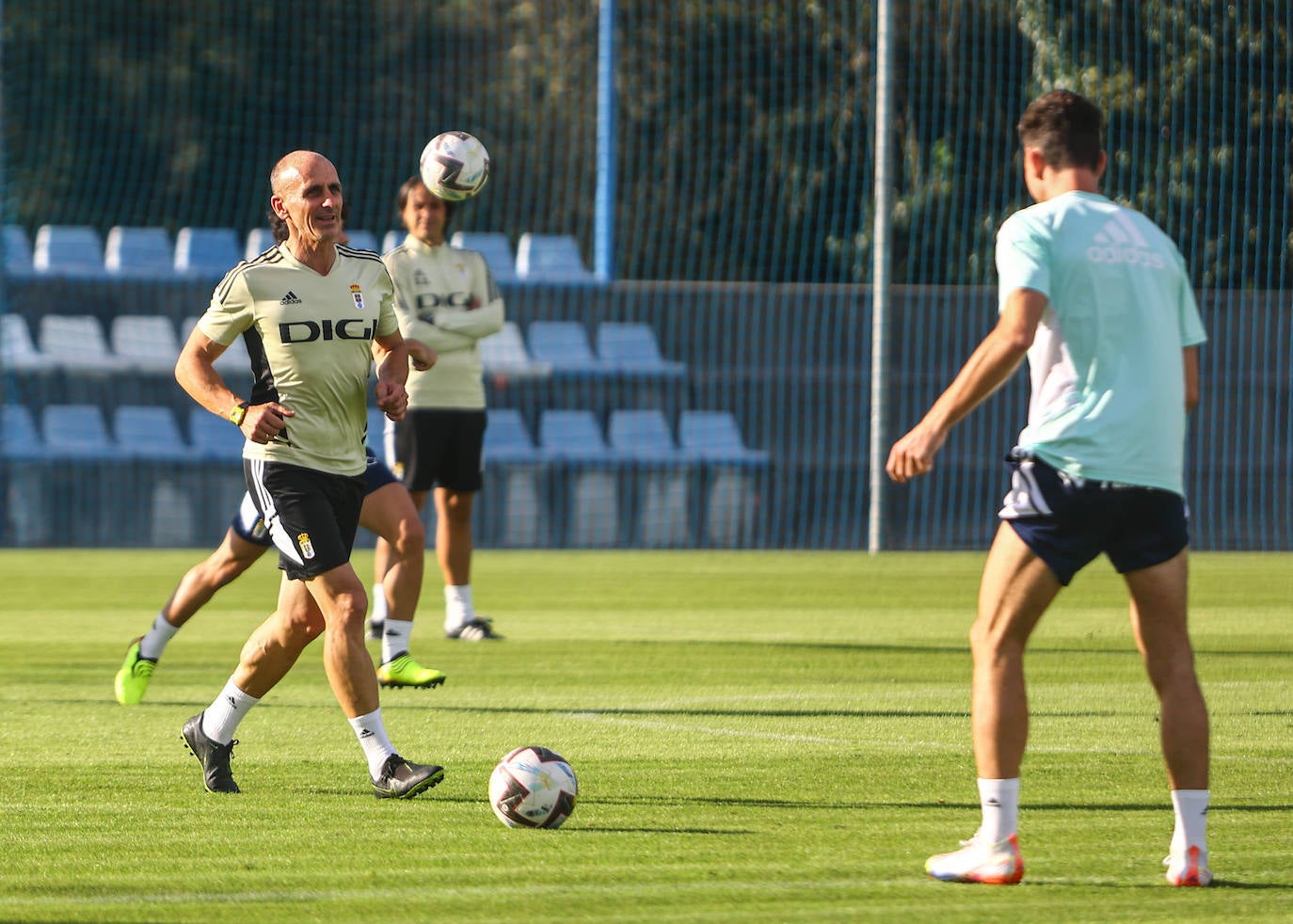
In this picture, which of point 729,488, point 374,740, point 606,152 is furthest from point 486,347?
point 374,740

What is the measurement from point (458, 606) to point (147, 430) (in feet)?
34.4

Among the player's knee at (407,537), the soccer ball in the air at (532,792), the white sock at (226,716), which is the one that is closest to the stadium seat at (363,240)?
the player's knee at (407,537)

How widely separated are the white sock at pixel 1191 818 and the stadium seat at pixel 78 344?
687 inches

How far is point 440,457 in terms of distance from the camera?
10773mm

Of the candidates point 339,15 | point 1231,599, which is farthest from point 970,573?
point 339,15

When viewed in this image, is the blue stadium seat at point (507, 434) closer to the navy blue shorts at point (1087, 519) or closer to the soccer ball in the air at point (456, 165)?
the soccer ball in the air at point (456, 165)

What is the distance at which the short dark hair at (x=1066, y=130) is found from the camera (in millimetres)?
4926

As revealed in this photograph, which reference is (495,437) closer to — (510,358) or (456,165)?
(510,358)

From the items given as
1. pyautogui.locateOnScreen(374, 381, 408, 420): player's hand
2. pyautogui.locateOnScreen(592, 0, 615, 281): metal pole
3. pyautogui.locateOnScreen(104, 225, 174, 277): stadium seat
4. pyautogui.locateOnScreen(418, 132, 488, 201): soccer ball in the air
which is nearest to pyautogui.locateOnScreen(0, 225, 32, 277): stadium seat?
pyautogui.locateOnScreen(104, 225, 174, 277): stadium seat

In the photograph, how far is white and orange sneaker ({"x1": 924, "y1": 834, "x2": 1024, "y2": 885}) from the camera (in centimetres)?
486

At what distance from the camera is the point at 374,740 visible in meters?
6.23

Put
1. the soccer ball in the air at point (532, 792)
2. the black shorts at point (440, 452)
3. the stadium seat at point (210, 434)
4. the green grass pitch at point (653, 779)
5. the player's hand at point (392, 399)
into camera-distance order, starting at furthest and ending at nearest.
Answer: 1. the stadium seat at point (210, 434)
2. the black shorts at point (440, 452)
3. the player's hand at point (392, 399)
4. the soccer ball in the air at point (532, 792)
5. the green grass pitch at point (653, 779)

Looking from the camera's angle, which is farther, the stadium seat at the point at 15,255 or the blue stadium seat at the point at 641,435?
the stadium seat at the point at 15,255

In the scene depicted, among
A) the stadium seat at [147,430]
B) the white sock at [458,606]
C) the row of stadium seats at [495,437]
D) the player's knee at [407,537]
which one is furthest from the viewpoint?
the stadium seat at [147,430]
